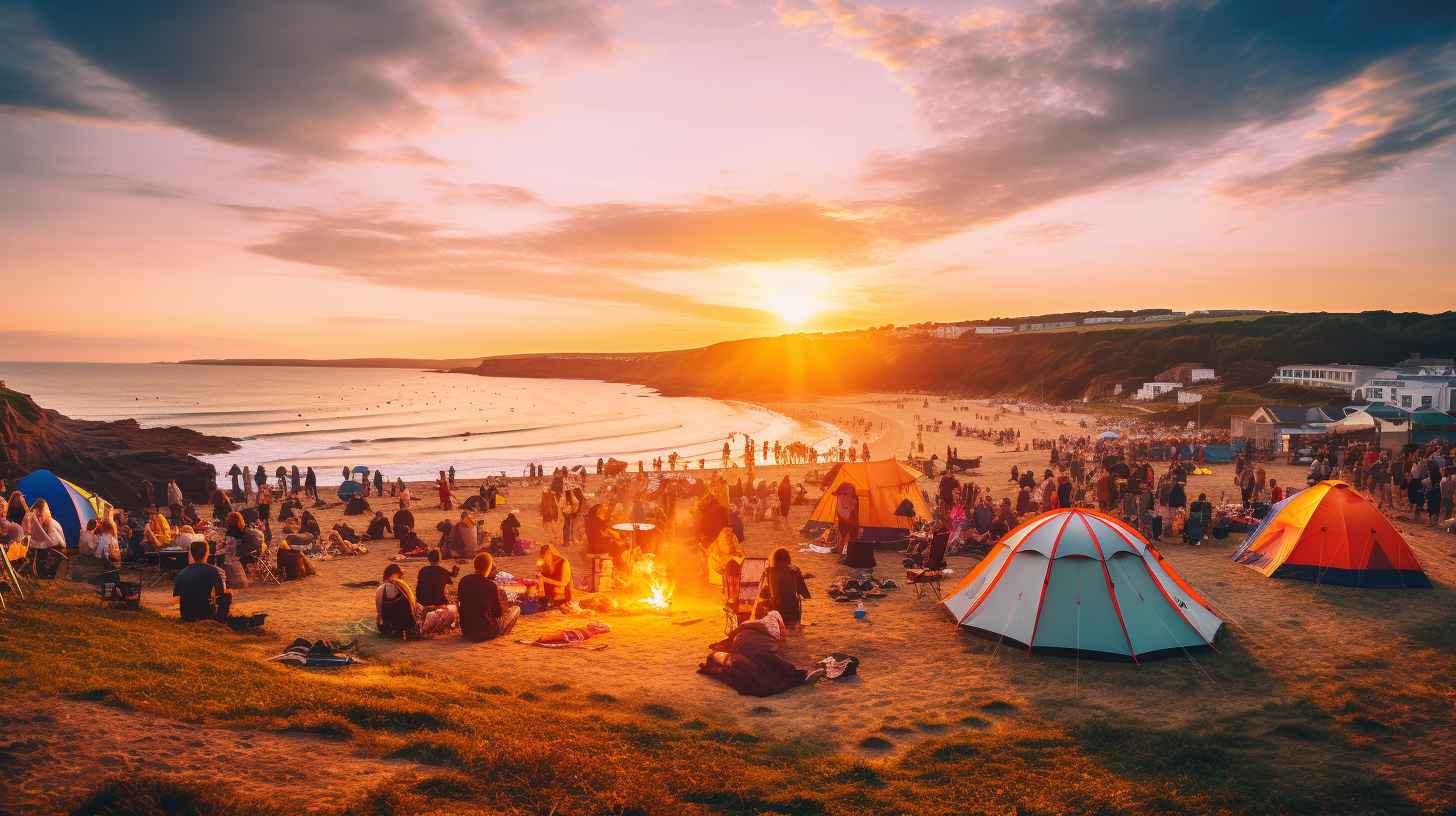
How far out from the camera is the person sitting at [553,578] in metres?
11.7

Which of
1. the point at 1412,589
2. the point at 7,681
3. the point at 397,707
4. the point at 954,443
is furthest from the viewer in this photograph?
the point at 954,443

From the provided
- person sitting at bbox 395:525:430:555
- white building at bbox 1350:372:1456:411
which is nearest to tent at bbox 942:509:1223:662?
person sitting at bbox 395:525:430:555

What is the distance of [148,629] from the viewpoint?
8.17m

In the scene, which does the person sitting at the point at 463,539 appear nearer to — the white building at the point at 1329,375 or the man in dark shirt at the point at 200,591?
the man in dark shirt at the point at 200,591

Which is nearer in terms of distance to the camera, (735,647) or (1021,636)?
(735,647)

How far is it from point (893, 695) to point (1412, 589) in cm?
984

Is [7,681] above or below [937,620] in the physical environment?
above

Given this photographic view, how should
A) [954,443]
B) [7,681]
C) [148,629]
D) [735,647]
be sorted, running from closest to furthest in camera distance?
[7,681] < [148,629] < [735,647] < [954,443]

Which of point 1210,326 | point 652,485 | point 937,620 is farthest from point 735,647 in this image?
point 1210,326

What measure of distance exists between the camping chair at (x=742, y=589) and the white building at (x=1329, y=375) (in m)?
71.1

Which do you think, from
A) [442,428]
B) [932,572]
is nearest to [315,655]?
[932,572]

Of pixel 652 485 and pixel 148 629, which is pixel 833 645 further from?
pixel 652 485

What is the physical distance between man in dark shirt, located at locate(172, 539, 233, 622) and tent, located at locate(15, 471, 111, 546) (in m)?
7.11

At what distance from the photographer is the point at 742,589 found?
10.9m
